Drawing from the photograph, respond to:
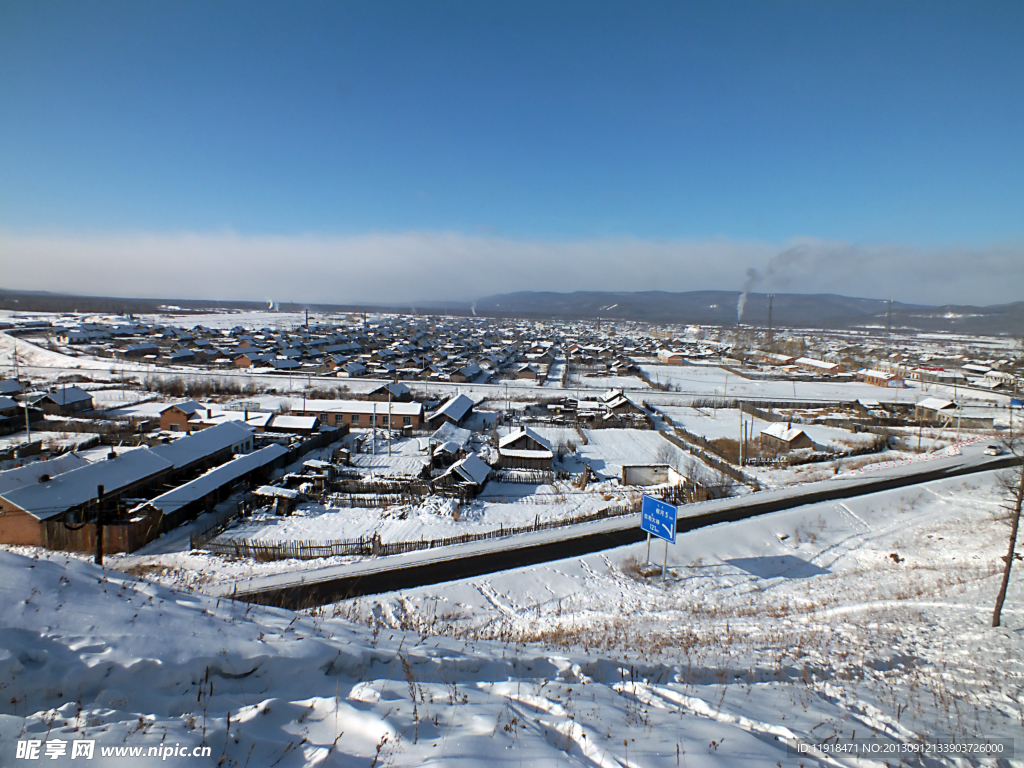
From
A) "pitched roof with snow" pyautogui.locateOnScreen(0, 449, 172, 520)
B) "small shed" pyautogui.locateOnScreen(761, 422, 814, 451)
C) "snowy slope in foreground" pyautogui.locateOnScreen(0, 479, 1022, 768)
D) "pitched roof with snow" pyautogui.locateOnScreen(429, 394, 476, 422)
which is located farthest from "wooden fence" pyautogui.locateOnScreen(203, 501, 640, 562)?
"small shed" pyautogui.locateOnScreen(761, 422, 814, 451)

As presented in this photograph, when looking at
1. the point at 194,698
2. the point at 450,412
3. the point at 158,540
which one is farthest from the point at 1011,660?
the point at 450,412

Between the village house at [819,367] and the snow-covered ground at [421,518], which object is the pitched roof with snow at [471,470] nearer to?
the snow-covered ground at [421,518]

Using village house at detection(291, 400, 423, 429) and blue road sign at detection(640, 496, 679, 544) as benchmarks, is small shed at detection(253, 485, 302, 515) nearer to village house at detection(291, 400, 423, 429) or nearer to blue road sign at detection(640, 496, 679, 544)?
blue road sign at detection(640, 496, 679, 544)

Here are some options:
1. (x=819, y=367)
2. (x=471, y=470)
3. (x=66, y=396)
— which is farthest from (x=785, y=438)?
(x=819, y=367)

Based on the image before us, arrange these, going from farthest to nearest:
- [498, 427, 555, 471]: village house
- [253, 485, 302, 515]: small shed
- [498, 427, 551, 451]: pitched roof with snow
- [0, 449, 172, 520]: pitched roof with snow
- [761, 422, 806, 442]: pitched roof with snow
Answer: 1. [761, 422, 806, 442]: pitched roof with snow
2. [498, 427, 551, 451]: pitched roof with snow
3. [498, 427, 555, 471]: village house
4. [253, 485, 302, 515]: small shed
5. [0, 449, 172, 520]: pitched roof with snow

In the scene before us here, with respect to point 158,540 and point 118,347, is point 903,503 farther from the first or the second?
point 118,347

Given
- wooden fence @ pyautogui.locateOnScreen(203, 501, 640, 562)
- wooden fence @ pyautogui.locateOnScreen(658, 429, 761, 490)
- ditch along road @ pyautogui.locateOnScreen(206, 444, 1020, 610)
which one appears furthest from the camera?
wooden fence @ pyautogui.locateOnScreen(658, 429, 761, 490)

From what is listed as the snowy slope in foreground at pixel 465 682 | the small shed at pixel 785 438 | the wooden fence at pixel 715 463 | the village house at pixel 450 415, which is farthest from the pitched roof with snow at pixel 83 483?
the small shed at pixel 785 438
